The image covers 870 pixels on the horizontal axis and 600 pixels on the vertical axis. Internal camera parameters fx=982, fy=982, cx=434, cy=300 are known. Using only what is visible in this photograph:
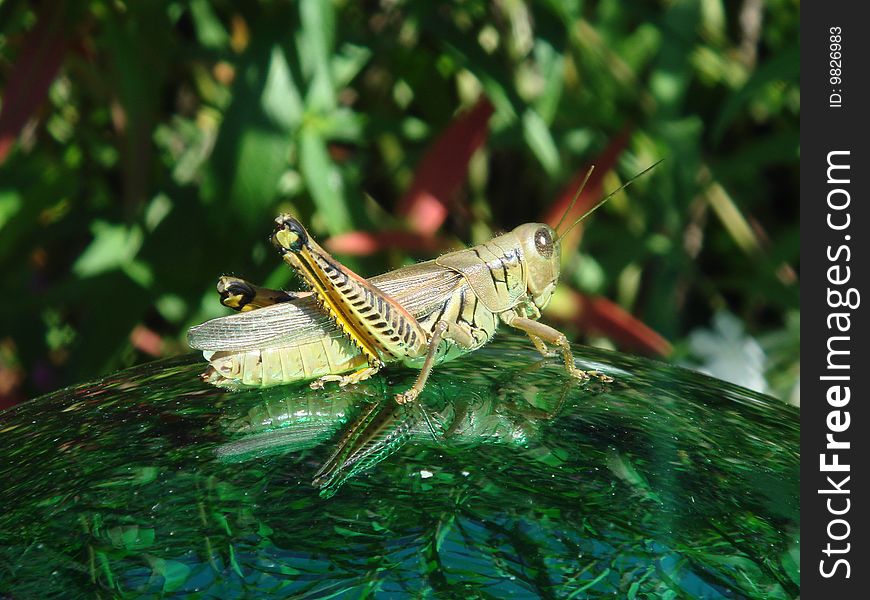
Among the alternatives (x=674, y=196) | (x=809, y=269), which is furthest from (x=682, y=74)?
(x=809, y=269)

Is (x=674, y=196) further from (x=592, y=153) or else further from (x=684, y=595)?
(x=684, y=595)

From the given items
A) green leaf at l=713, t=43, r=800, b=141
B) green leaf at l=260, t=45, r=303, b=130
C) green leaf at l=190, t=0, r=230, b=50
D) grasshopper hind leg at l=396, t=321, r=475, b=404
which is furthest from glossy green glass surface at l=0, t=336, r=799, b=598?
green leaf at l=190, t=0, r=230, b=50

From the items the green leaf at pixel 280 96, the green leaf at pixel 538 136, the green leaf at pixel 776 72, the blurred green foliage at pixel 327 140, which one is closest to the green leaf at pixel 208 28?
the blurred green foliage at pixel 327 140

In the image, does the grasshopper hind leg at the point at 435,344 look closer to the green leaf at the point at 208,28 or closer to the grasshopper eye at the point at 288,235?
the grasshopper eye at the point at 288,235

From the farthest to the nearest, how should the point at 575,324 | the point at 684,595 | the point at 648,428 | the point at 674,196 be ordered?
the point at 674,196, the point at 575,324, the point at 648,428, the point at 684,595

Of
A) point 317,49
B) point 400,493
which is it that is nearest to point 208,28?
point 317,49

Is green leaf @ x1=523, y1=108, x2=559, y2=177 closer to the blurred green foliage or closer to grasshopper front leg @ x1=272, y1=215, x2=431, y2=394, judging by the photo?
the blurred green foliage
